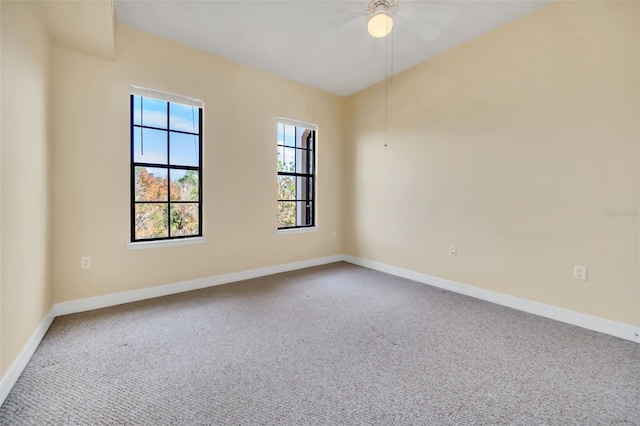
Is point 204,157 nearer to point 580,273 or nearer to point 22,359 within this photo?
point 22,359

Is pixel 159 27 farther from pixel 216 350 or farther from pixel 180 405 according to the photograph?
pixel 180 405

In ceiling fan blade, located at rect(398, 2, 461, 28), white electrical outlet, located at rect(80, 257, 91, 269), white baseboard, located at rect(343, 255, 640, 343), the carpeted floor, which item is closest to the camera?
the carpeted floor

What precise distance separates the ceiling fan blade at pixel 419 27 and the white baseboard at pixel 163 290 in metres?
3.26

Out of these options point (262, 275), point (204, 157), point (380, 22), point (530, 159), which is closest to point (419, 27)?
point (380, 22)

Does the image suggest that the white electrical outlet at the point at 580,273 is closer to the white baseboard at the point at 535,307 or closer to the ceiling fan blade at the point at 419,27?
the white baseboard at the point at 535,307

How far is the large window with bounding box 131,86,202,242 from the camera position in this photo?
295 cm

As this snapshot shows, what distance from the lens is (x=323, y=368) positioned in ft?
5.80

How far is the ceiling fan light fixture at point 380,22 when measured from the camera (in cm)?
243

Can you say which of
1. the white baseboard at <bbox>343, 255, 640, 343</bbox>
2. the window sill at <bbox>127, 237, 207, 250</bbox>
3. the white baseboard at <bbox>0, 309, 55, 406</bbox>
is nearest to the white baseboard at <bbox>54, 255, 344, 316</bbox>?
the white baseboard at <bbox>0, 309, 55, 406</bbox>

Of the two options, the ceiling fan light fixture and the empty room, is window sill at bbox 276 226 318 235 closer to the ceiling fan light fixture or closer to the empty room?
the empty room

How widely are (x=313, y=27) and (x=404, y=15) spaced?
89 cm

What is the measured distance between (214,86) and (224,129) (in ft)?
1.68

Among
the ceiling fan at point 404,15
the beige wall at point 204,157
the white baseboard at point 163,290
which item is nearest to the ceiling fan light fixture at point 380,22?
the ceiling fan at point 404,15

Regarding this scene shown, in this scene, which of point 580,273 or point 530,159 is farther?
point 530,159
